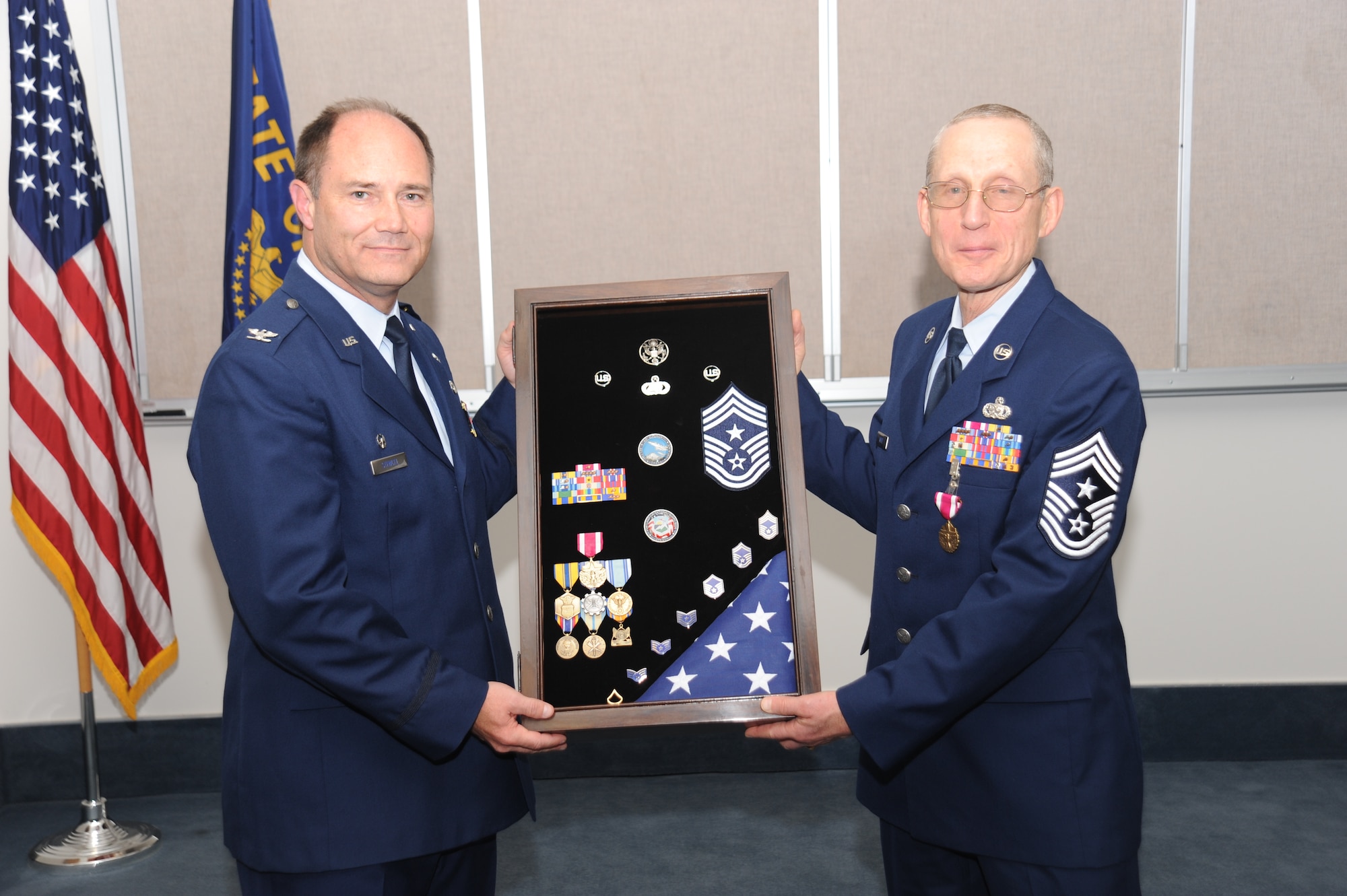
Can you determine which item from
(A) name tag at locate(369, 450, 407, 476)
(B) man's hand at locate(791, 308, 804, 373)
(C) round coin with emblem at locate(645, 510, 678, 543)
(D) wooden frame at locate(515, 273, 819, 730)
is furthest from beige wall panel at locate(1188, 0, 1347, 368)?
(A) name tag at locate(369, 450, 407, 476)

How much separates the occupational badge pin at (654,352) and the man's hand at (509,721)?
709mm

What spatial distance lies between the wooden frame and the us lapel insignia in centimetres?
36

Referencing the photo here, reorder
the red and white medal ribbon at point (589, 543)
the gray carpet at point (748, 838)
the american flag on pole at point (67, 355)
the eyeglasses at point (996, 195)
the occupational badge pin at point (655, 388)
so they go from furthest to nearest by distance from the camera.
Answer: the american flag on pole at point (67, 355) → the gray carpet at point (748, 838) → the occupational badge pin at point (655, 388) → the red and white medal ribbon at point (589, 543) → the eyeglasses at point (996, 195)

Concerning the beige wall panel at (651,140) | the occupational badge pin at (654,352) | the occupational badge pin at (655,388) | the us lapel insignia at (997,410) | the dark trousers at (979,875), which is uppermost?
the beige wall panel at (651,140)

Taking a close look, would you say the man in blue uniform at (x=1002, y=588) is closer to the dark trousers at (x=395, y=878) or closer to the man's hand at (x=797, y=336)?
the man's hand at (x=797, y=336)

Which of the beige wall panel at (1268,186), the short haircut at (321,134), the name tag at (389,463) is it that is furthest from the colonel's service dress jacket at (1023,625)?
the beige wall panel at (1268,186)

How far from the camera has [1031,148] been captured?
1869 millimetres

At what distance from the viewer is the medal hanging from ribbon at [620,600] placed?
196 centimetres

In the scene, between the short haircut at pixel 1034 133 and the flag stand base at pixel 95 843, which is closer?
the short haircut at pixel 1034 133

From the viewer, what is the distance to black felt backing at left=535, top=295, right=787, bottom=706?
6.43ft

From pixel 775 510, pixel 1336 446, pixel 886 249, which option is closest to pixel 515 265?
pixel 886 249

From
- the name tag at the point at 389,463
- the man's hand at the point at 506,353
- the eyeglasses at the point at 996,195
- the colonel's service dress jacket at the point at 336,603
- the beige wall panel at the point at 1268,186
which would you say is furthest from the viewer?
the beige wall panel at the point at 1268,186

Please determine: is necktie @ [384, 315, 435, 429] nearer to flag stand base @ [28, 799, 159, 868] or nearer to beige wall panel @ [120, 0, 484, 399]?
beige wall panel @ [120, 0, 484, 399]

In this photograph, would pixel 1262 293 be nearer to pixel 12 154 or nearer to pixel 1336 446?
pixel 1336 446
